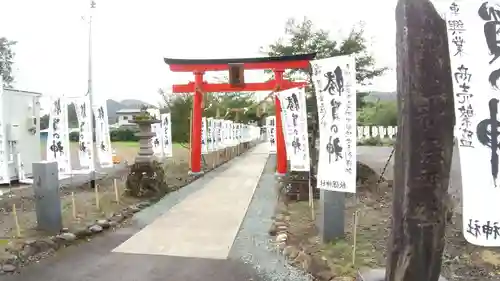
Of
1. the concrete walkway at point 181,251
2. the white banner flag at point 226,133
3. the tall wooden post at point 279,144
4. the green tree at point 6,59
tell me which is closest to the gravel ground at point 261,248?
the concrete walkway at point 181,251

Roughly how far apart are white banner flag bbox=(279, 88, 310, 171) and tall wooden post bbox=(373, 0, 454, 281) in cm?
590

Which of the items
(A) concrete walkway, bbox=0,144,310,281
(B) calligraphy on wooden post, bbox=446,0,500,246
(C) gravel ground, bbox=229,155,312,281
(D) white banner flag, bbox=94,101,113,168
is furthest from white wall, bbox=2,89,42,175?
(B) calligraphy on wooden post, bbox=446,0,500,246

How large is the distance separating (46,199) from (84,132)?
402 centimetres

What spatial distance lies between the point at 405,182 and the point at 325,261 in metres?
2.90

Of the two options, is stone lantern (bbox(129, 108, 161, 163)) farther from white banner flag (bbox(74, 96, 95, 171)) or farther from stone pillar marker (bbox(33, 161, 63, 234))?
stone pillar marker (bbox(33, 161, 63, 234))

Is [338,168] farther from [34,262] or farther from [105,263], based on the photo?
[34,262]

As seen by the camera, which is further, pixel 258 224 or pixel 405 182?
pixel 258 224

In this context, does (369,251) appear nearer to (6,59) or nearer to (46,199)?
(46,199)

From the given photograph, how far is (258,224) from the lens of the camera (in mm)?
7871

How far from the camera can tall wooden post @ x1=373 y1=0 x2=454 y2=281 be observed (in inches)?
99.1

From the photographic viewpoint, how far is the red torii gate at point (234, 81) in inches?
589

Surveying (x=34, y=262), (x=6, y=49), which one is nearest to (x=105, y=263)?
(x=34, y=262)

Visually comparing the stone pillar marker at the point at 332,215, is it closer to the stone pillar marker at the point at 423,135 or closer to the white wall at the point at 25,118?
the stone pillar marker at the point at 423,135

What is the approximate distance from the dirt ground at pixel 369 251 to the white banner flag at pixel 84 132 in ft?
17.8
